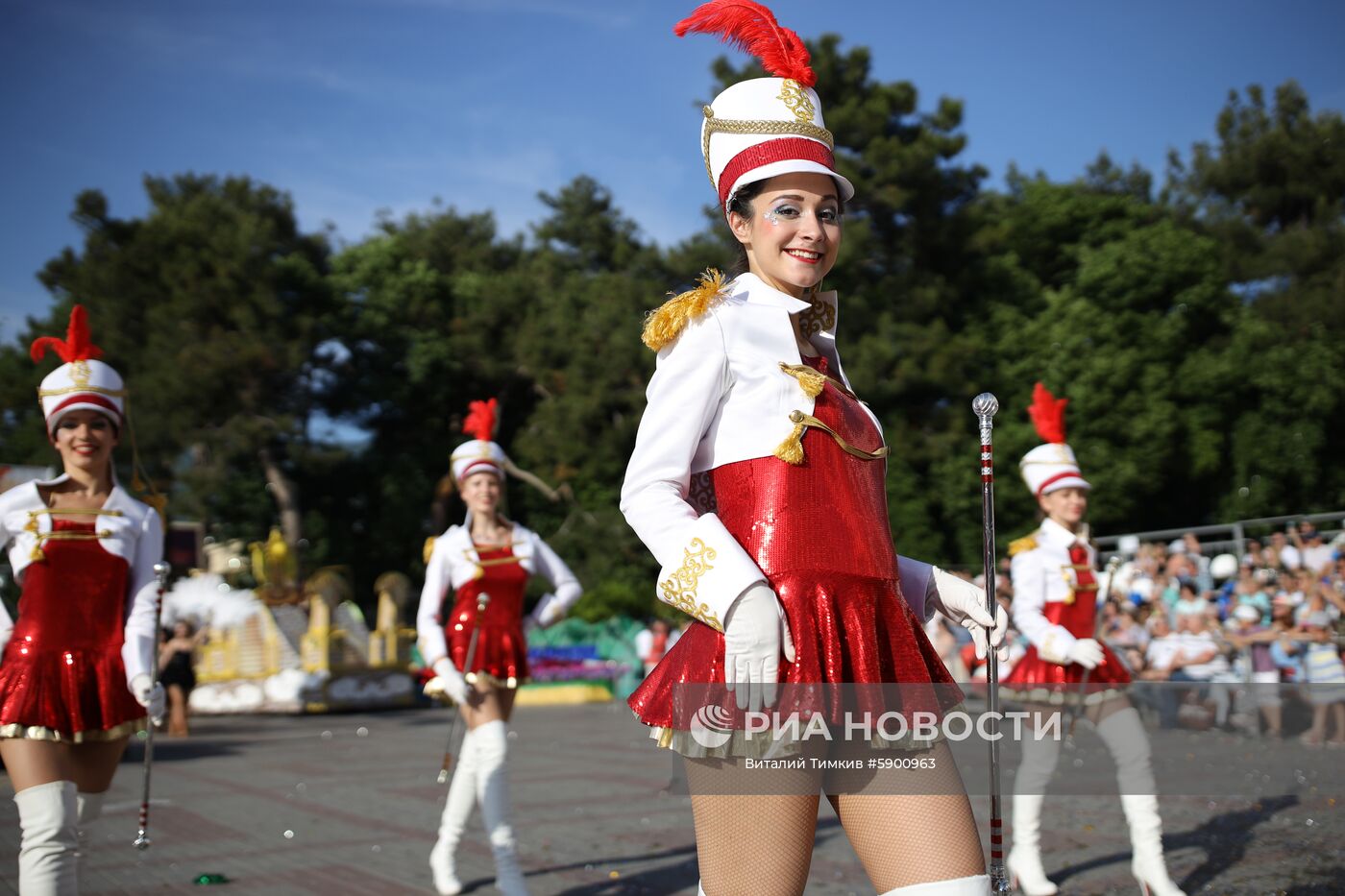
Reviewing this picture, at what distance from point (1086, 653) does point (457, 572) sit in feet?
11.1

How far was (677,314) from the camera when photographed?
112 inches

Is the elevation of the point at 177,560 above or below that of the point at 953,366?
below

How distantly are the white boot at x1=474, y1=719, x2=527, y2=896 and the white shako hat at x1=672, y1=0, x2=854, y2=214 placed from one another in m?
4.24

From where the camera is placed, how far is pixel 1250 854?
23.7 ft

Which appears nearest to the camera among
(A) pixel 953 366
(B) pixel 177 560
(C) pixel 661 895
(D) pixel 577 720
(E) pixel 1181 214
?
(C) pixel 661 895

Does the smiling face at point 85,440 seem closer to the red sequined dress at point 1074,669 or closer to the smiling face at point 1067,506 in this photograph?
the red sequined dress at point 1074,669

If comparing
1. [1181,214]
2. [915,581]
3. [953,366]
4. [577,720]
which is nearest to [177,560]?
[577,720]

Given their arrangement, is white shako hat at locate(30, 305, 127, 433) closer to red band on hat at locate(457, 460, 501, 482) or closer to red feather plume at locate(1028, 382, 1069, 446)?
red band on hat at locate(457, 460, 501, 482)

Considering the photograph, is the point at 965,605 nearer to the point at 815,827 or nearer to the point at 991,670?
the point at 991,670

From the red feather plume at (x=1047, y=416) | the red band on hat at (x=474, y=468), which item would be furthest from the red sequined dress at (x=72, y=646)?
the red feather plume at (x=1047, y=416)

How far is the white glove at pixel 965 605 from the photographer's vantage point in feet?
9.61

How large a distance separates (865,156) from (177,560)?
18.4 m

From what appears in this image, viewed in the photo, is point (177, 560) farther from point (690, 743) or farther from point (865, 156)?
point (690, 743)

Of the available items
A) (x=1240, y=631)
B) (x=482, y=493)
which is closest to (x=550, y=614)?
(x=482, y=493)
